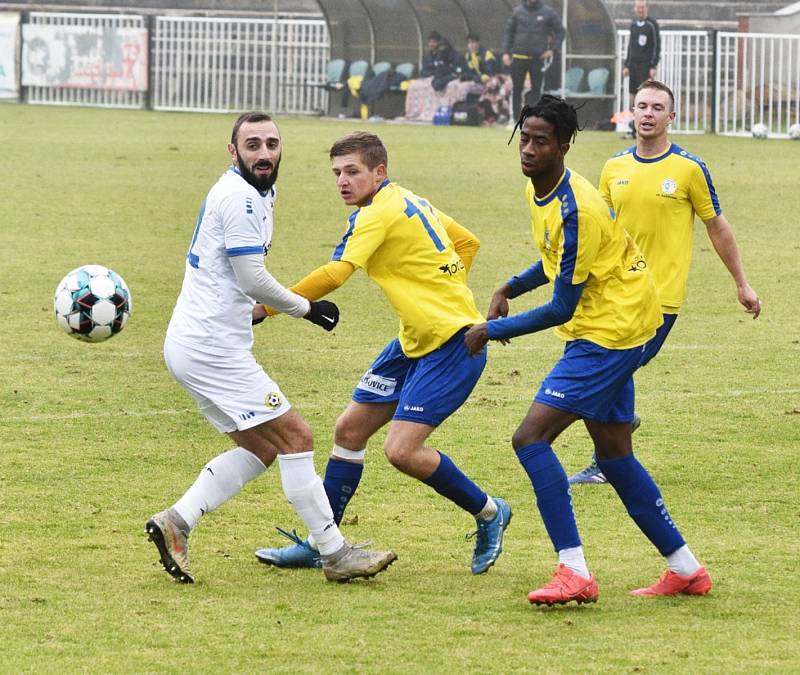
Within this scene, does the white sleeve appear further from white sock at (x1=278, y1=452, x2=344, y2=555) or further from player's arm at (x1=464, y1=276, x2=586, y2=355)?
player's arm at (x1=464, y1=276, x2=586, y2=355)

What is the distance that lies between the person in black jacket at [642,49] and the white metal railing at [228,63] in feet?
31.9

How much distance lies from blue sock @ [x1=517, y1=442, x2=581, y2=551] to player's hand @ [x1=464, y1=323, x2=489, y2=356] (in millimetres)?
418

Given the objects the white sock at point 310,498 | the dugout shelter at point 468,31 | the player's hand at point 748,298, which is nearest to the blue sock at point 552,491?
the white sock at point 310,498

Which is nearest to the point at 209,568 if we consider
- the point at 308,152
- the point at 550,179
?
the point at 550,179

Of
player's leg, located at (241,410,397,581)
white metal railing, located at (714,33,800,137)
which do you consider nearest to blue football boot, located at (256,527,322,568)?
player's leg, located at (241,410,397,581)

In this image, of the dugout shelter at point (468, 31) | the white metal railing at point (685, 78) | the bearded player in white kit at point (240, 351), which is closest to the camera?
the bearded player in white kit at point (240, 351)

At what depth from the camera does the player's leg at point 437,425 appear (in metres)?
6.29

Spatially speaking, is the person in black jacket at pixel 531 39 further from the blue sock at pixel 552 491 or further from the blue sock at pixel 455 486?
the blue sock at pixel 552 491

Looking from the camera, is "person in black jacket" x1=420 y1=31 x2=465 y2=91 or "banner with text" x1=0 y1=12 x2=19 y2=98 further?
"banner with text" x1=0 y1=12 x2=19 y2=98

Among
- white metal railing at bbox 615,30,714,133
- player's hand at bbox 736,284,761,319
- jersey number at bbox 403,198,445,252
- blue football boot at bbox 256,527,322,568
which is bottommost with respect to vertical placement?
blue football boot at bbox 256,527,322,568

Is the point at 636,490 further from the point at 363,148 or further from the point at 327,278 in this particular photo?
the point at 363,148

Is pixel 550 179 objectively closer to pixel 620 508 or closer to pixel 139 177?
pixel 620 508

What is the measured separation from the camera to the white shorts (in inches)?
242

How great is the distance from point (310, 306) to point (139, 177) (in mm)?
15644
